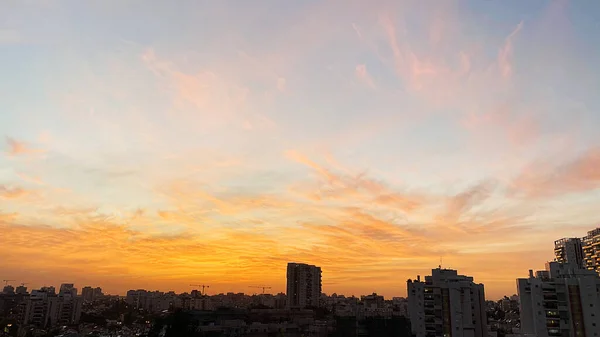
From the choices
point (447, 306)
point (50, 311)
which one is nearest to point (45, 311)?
point (50, 311)

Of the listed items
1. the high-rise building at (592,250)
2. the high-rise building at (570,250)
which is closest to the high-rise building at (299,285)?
the high-rise building at (570,250)

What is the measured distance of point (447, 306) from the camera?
50.6 meters

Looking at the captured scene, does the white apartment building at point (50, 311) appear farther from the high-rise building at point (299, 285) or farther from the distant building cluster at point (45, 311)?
the high-rise building at point (299, 285)

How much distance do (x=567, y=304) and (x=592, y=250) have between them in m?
69.3

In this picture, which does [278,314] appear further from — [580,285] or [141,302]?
[141,302]

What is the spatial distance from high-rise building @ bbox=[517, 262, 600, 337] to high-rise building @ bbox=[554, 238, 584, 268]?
253ft

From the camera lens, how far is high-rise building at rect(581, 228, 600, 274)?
9661 cm

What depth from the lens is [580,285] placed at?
1726 inches

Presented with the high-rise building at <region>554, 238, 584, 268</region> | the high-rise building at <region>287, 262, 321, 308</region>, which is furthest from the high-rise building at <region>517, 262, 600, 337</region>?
the high-rise building at <region>287, 262, 321, 308</region>

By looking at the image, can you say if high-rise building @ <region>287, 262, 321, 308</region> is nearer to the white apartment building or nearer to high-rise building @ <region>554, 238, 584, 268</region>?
the white apartment building

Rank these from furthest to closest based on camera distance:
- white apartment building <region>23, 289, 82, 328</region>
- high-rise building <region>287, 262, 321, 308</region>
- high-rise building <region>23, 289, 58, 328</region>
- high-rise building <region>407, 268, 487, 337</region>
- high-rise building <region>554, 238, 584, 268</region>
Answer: high-rise building <region>287, 262, 321, 308</region>
high-rise building <region>554, 238, 584, 268</region>
white apartment building <region>23, 289, 82, 328</region>
high-rise building <region>23, 289, 58, 328</region>
high-rise building <region>407, 268, 487, 337</region>

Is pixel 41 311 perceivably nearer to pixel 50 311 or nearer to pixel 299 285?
pixel 50 311

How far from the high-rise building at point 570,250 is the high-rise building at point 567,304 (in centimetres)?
7708

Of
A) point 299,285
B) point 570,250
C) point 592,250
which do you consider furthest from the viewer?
point 299,285
